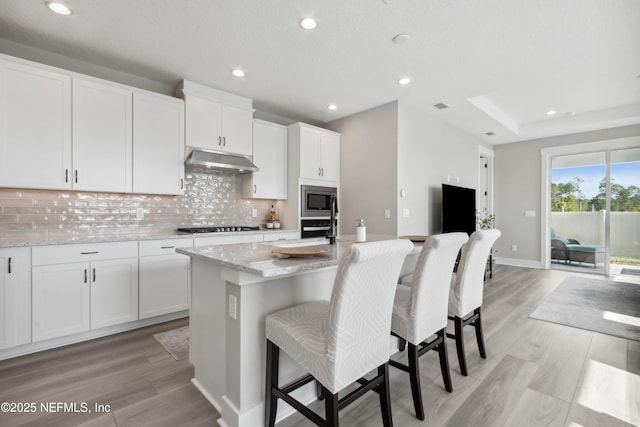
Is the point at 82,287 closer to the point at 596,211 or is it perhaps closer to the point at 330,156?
the point at 330,156

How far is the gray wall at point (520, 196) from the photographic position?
6098mm

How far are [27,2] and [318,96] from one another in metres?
2.71

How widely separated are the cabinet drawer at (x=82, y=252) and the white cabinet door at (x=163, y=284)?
0.17 metres

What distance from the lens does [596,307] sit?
11.7 feet

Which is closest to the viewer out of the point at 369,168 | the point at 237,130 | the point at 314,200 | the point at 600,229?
the point at 237,130

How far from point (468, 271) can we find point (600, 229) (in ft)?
17.5

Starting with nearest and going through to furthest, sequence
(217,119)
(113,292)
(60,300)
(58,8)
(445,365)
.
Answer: (445,365) → (58,8) → (60,300) → (113,292) → (217,119)

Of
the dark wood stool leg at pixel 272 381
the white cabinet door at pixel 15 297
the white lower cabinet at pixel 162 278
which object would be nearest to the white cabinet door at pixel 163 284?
the white lower cabinet at pixel 162 278

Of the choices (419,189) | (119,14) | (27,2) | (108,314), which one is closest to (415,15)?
(119,14)

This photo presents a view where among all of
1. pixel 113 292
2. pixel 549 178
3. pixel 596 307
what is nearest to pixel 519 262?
pixel 549 178

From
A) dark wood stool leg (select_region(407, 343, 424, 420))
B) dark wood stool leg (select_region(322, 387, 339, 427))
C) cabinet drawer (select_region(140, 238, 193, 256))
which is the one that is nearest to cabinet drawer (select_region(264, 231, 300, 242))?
cabinet drawer (select_region(140, 238, 193, 256))

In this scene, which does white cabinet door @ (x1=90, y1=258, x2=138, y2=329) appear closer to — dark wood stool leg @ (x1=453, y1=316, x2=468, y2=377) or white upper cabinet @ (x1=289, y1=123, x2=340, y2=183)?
white upper cabinet @ (x1=289, y1=123, x2=340, y2=183)

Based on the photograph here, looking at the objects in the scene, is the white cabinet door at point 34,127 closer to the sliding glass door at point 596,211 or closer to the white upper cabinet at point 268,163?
the white upper cabinet at point 268,163

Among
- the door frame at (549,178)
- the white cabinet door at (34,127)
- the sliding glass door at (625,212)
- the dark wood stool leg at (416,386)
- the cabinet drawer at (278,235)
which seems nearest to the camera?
the dark wood stool leg at (416,386)
